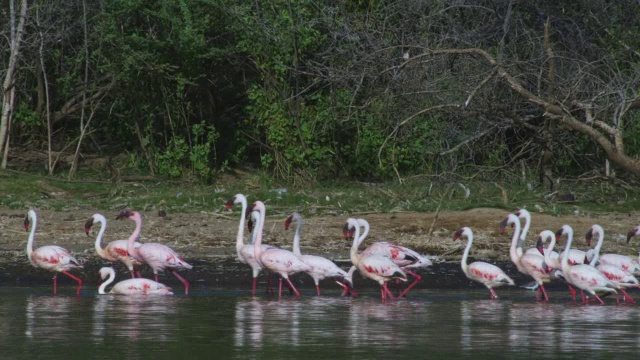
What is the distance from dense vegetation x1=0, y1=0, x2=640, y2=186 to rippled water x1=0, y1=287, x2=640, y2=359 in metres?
6.01

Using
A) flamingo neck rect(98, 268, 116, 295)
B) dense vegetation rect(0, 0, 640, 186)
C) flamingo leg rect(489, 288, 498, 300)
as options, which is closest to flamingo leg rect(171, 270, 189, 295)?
flamingo neck rect(98, 268, 116, 295)

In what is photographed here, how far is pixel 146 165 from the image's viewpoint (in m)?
22.9

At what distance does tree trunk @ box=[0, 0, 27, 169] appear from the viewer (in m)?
20.8

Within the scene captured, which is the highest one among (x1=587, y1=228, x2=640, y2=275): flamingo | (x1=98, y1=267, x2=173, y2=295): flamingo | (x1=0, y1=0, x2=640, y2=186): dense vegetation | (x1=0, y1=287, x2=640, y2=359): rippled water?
(x1=0, y1=0, x2=640, y2=186): dense vegetation

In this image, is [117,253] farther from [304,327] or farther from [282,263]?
[304,327]

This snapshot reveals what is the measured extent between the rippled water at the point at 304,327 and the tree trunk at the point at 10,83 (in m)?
9.12

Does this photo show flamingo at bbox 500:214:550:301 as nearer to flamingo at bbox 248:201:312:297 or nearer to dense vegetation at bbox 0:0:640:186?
flamingo at bbox 248:201:312:297

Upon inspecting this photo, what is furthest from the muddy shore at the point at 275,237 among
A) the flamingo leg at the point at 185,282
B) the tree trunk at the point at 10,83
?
the tree trunk at the point at 10,83

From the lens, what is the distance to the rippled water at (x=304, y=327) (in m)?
8.49

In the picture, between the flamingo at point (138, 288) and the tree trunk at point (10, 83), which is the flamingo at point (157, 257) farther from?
the tree trunk at point (10, 83)

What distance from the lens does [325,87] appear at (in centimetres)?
2181

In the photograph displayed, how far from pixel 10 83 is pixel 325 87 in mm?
5703

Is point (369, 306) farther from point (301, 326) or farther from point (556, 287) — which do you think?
point (556, 287)

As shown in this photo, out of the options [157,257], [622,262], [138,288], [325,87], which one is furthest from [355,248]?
[325,87]
